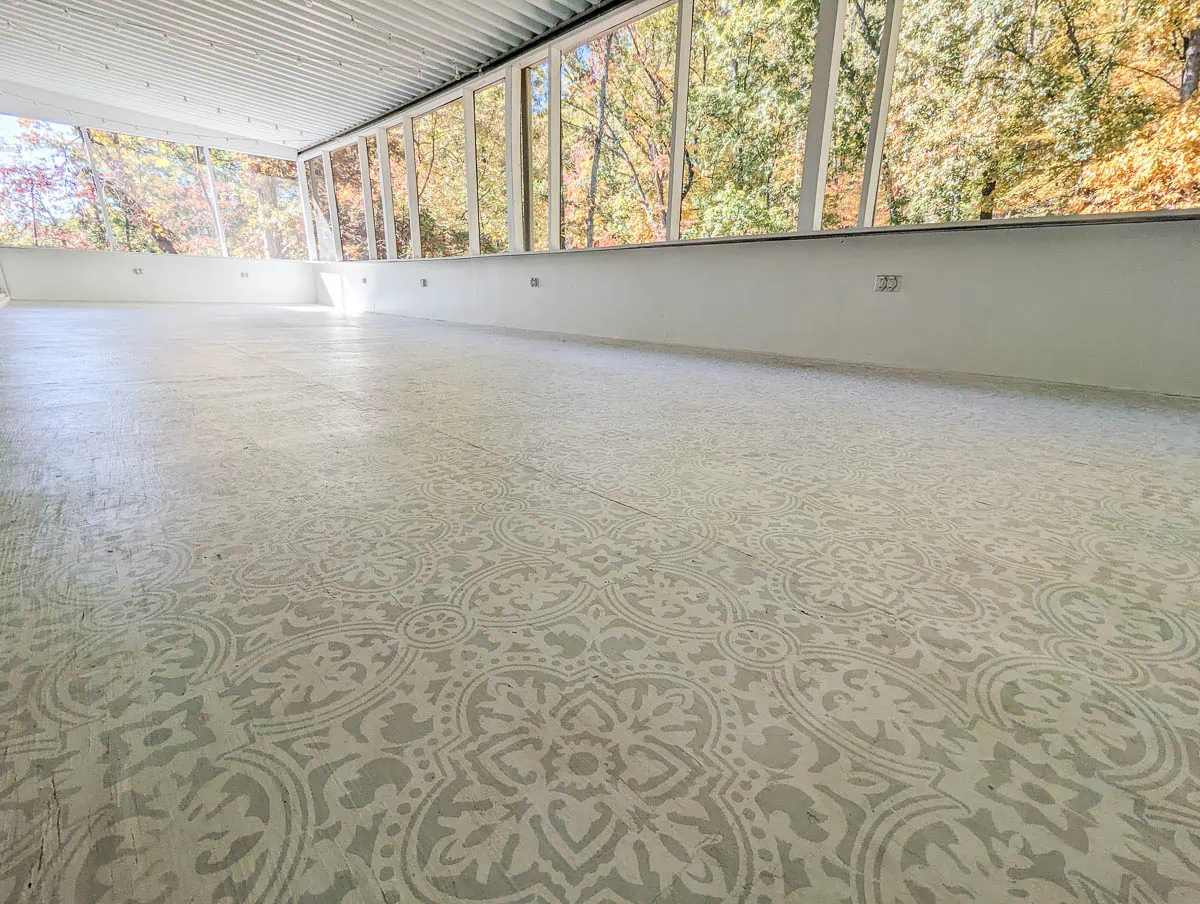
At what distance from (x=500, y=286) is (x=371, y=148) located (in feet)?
14.1

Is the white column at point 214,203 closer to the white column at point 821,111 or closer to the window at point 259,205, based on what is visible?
the window at point 259,205

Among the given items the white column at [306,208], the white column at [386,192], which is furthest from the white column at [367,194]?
the white column at [306,208]

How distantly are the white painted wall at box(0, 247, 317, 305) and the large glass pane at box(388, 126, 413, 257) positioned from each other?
4804mm

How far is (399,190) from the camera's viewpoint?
7.95m

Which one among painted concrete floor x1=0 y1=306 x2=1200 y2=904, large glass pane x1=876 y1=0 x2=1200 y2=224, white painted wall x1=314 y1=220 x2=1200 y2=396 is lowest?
painted concrete floor x1=0 y1=306 x2=1200 y2=904

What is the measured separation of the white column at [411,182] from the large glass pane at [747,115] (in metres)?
4.82

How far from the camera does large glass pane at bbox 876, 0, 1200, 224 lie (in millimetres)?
2654

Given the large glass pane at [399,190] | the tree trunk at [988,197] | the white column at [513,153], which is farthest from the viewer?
the large glass pane at [399,190]

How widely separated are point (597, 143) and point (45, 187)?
1041 cm

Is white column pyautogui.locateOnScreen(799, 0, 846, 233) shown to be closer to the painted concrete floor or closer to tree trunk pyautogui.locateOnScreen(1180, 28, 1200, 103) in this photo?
tree trunk pyautogui.locateOnScreen(1180, 28, 1200, 103)

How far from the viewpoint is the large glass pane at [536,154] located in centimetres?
562

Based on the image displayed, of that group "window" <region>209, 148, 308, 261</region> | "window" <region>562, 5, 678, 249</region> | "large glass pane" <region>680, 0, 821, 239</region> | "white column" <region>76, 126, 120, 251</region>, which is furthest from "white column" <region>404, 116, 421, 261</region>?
"white column" <region>76, 126, 120, 251</region>

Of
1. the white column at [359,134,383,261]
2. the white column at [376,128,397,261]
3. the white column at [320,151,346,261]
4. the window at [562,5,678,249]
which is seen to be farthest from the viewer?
the white column at [320,151,346,261]

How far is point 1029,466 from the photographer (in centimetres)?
159
